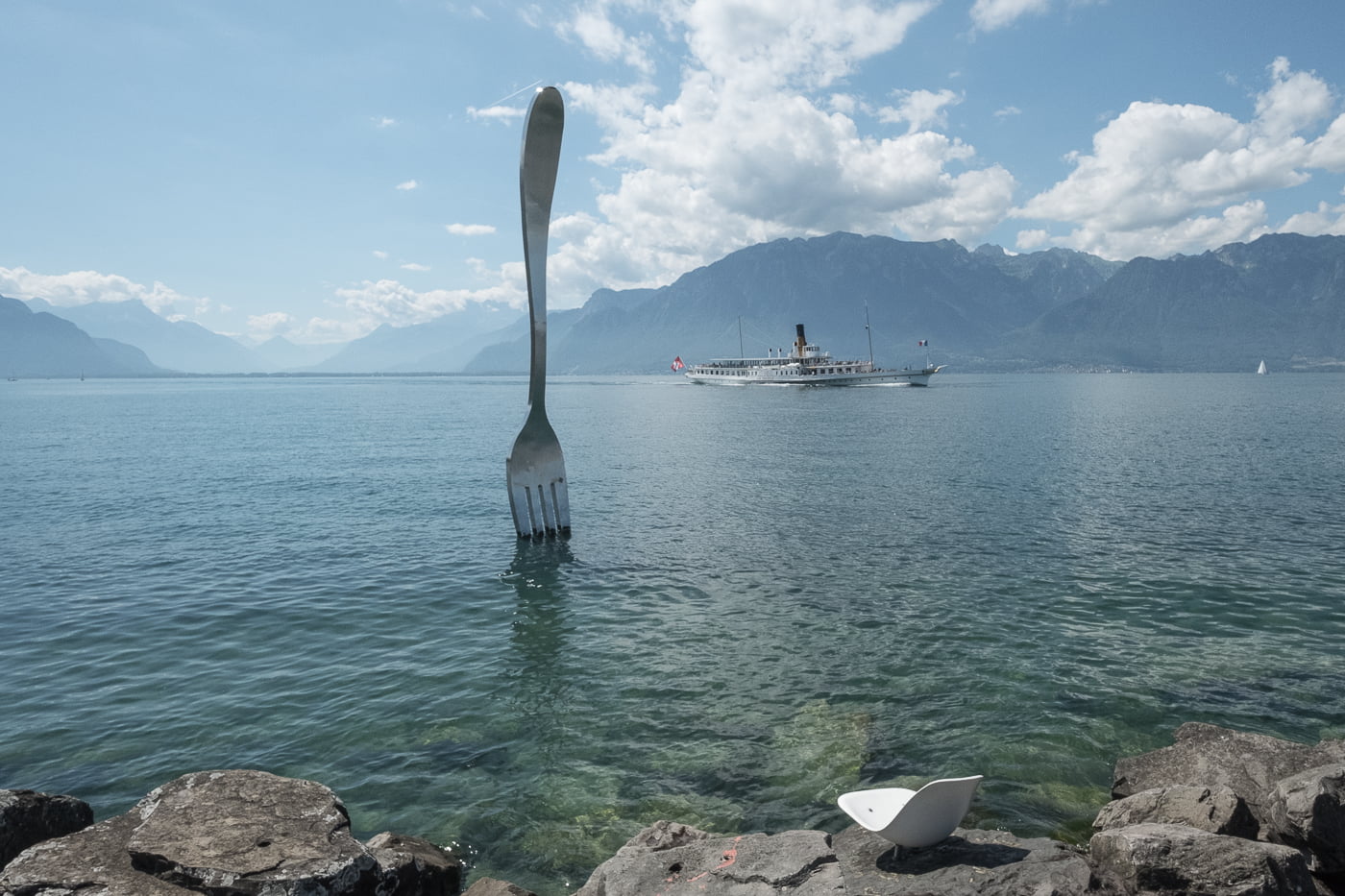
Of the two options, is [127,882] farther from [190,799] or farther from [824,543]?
[824,543]

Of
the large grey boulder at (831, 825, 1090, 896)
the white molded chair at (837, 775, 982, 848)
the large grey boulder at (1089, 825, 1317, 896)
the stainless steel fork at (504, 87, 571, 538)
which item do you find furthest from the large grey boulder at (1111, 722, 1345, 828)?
the stainless steel fork at (504, 87, 571, 538)

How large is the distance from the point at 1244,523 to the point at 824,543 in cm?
1660

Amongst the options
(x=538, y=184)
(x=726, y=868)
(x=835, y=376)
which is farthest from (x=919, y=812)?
(x=835, y=376)

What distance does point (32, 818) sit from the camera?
877cm

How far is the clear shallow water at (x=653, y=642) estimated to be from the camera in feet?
38.8

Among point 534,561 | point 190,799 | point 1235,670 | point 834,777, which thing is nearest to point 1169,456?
point 1235,670

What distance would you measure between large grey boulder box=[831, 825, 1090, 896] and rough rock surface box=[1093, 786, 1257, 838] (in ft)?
5.83

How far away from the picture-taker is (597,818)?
1089 cm

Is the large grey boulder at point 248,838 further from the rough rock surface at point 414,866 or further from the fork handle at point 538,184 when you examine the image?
the fork handle at point 538,184

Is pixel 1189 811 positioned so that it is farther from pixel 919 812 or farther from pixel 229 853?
pixel 229 853

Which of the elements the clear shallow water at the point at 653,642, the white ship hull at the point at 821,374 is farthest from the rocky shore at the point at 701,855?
the white ship hull at the point at 821,374

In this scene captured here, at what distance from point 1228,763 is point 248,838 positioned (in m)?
12.3

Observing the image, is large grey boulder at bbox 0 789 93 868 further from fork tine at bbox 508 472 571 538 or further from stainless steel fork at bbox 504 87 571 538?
fork tine at bbox 508 472 571 538

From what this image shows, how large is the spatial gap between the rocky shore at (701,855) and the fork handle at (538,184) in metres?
17.1
